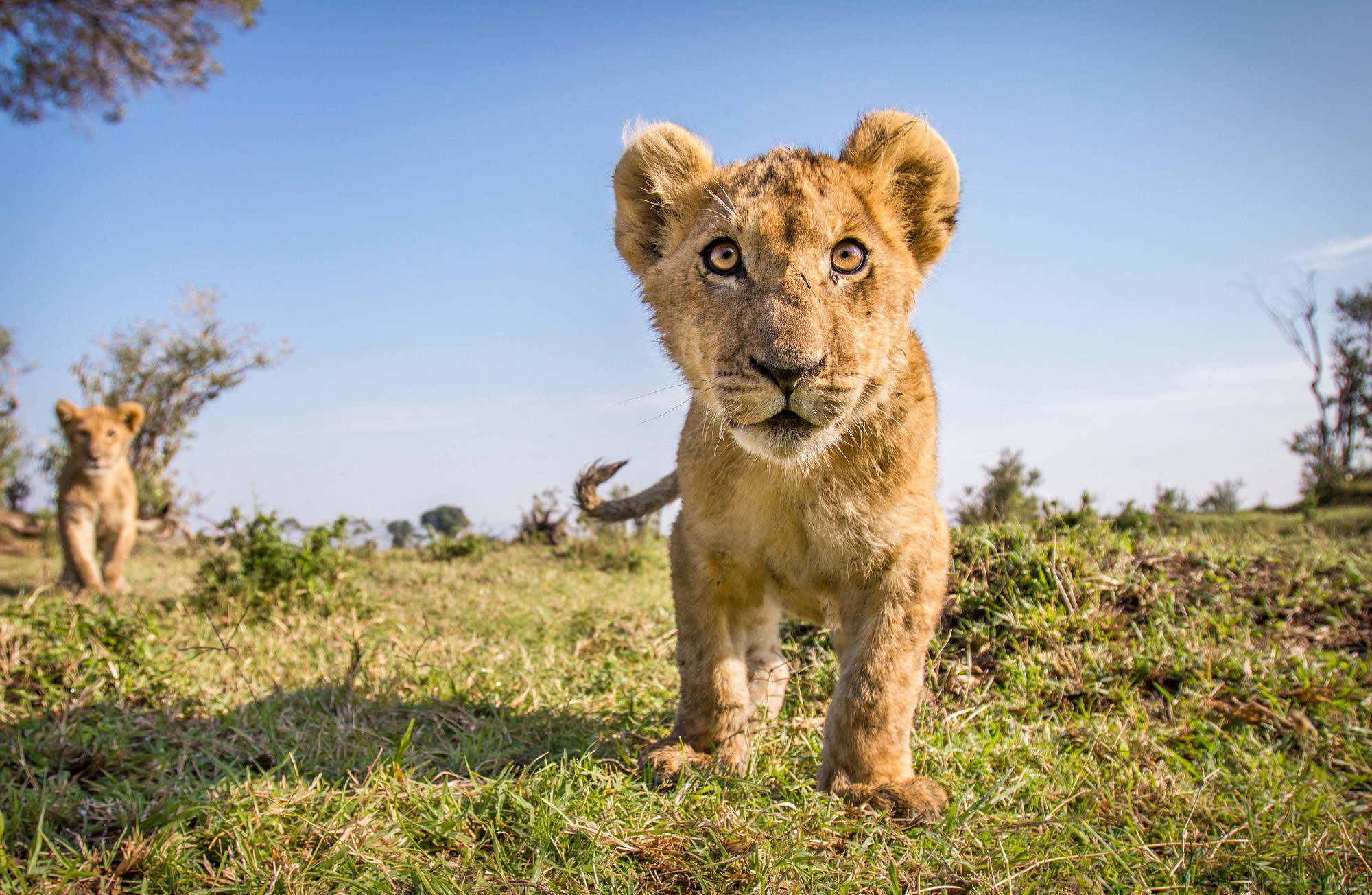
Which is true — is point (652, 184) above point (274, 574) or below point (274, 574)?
above

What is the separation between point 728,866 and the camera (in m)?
2.54

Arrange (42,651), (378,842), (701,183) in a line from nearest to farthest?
(378,842) < (701,183) < (42,651)

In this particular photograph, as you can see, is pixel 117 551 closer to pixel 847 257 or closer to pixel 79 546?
pixel 79 546

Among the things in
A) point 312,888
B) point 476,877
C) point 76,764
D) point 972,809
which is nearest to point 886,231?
point 972,809

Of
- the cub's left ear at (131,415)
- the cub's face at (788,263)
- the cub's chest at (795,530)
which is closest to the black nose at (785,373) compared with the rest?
the cub's face at (788,263)

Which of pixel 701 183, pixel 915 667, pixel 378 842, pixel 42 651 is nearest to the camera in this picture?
pixel 378 842

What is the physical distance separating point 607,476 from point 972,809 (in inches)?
90.7

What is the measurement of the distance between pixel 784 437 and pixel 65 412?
1184cm

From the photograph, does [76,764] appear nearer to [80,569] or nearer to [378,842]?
[378,842]

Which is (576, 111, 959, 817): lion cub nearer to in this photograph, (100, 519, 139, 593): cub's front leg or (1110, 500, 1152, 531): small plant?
(1110, 500, 1152, 531): small plant

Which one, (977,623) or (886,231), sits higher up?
(886,231)

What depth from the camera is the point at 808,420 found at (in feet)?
9.14

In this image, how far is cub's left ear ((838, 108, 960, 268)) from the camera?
3496 millimetres

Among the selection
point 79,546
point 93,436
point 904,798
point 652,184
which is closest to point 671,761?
point 904,798
